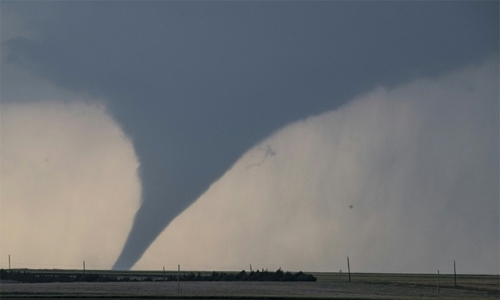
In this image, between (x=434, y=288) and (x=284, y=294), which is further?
(x=434, y=288)

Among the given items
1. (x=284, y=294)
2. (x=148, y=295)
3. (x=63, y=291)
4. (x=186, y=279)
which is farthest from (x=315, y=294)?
(x=186, y=279)

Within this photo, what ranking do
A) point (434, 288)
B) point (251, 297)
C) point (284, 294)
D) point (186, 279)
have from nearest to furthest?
point (251, 297) < point (284, 294) < point (434, 288) < point (186, 279)

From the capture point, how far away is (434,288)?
9638 centimetres

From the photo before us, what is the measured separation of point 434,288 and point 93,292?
1386 inches

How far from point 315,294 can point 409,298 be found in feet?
32.0

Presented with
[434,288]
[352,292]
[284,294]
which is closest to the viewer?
[284,294]

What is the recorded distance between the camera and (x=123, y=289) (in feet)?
290

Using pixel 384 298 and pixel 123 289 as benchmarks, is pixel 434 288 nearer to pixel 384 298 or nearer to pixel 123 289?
pixel 384 298

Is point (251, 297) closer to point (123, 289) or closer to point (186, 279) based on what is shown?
point (123, 289)

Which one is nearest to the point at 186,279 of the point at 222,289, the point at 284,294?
the point at 222,289

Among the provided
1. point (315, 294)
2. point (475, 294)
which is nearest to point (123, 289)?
point (315, 294)

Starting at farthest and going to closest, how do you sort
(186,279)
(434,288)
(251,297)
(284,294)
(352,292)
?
(186,279) → (434,288) → (352,292) → (284,294) → (251,297)

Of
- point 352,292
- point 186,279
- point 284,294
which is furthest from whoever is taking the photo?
point 186,279

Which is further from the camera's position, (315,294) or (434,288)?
(434,288)
